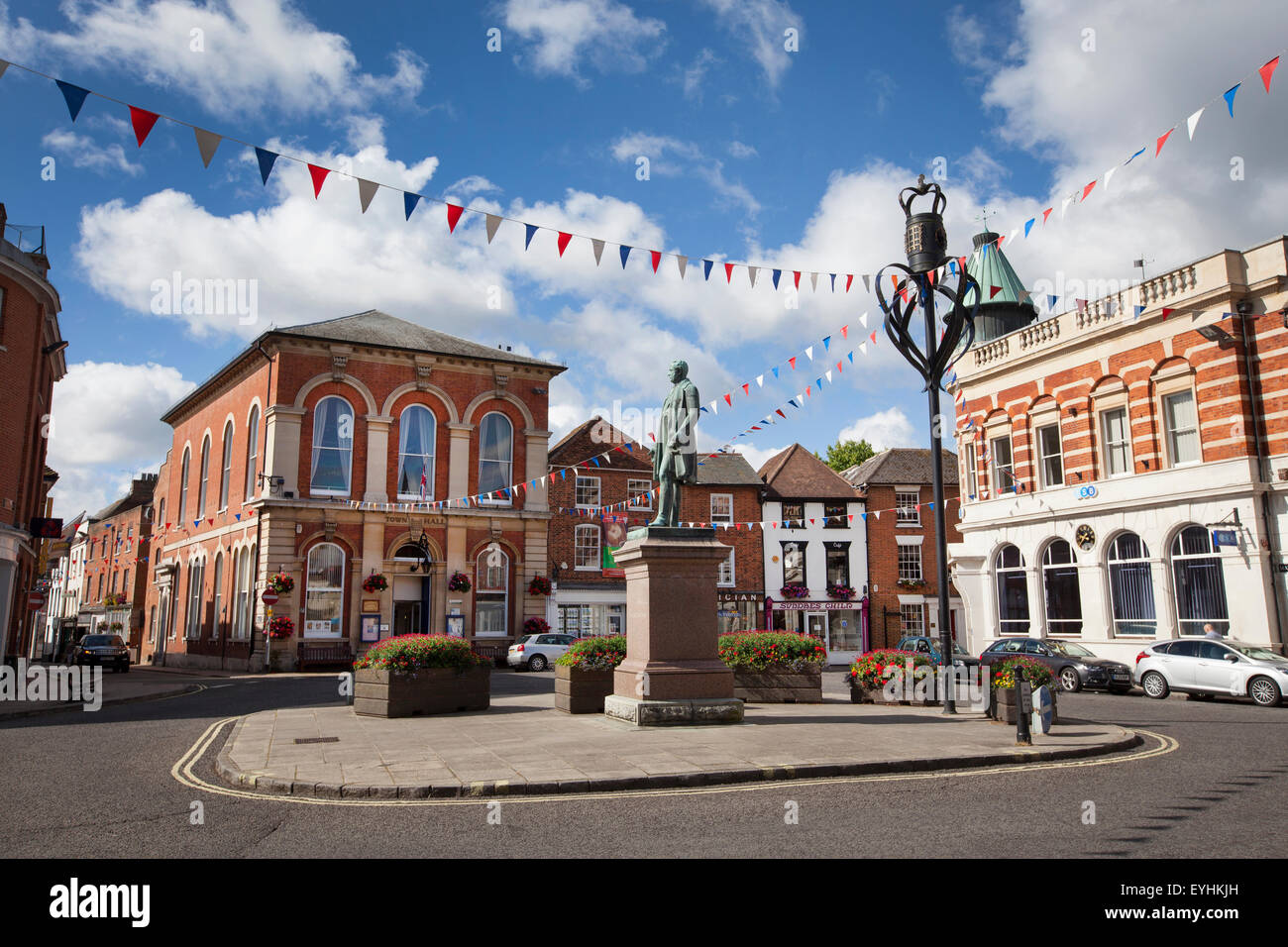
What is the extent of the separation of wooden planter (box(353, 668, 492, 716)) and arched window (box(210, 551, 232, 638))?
911 inches

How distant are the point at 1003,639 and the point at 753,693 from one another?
11.8 meters

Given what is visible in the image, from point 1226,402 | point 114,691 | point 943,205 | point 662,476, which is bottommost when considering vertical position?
point 114,691

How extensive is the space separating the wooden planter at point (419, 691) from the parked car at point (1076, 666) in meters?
12.5

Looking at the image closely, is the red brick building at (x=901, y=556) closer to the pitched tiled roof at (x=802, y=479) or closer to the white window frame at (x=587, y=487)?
the pitched tiled roof at (x=802, y=479)

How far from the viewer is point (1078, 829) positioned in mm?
6199

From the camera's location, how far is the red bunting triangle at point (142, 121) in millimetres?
9219

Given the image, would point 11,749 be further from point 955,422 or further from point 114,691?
point 955,422

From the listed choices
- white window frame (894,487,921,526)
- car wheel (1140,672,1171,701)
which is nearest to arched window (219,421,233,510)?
white window frame (894,487,921,526)

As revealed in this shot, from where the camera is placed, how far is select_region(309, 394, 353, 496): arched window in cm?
3177

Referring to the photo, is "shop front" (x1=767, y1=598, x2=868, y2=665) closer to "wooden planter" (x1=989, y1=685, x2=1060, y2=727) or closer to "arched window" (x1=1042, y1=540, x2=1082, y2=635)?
"arched window" (x1=1042, y1=540, x2=1082, y2=635)

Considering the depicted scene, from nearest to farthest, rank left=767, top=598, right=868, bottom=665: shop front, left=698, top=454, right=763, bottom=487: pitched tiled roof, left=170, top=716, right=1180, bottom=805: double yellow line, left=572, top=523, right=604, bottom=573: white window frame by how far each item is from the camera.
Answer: left=170, top=716, right=1180, bottom=805: double yellow line
left=572, top=523, right=604, bottom=573: white window frame
left=767, top=598, right=868, bottom=665: shop front
left=698, top=454, right=763, bottom=487: pitched tiled roof

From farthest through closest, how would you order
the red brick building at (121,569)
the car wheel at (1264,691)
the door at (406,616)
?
1. the red brick building at (121,569)
2. the door at (406,616)
3. the car wheel at (1264,691)

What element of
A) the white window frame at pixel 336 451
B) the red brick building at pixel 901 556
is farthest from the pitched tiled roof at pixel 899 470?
the white window frame at pixel 336 451
